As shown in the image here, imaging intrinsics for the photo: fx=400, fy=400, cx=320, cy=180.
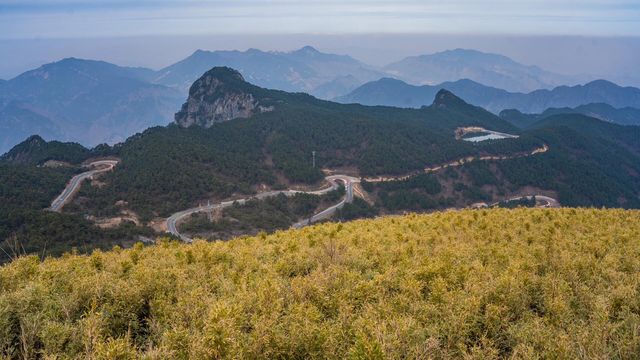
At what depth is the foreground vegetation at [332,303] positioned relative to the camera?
27.5 feet

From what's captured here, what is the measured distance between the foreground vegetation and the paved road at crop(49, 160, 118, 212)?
303 ft

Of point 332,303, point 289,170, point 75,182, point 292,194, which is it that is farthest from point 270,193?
point 332,303

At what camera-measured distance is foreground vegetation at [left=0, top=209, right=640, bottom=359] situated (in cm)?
838

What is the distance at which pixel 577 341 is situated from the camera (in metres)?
8.98

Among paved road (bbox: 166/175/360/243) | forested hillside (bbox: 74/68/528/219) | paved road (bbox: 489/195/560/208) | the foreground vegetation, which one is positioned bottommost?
paved road (bbox: 489/195/560/208)

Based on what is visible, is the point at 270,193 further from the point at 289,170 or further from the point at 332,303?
the point at 332,303

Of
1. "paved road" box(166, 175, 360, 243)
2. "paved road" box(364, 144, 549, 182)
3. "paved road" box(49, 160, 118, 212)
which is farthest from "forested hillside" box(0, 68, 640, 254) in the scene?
"paved road" box(166, 175, 360, 243)

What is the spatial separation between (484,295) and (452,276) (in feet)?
5.72

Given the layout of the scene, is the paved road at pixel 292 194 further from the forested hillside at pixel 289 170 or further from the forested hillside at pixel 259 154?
the forested hillside at pixel 259 154

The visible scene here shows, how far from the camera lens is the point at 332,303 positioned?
10867 mm

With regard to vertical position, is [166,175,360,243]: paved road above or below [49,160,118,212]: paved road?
below

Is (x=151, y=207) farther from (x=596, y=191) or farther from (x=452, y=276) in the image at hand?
(x=596, y=191)

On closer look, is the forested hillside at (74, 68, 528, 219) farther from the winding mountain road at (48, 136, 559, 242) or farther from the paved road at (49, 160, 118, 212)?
the paved road at (49, 160, 118, 212)

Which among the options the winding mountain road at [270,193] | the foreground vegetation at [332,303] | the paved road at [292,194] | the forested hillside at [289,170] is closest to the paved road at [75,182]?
the winding mountain road at [270,193]
